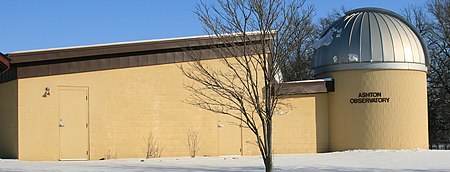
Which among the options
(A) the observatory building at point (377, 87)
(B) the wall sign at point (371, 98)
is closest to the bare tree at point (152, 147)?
(A) the observatory building at point (377, 87)

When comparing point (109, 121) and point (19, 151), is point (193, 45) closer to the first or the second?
point (109, 121)

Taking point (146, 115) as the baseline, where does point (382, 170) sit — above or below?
below

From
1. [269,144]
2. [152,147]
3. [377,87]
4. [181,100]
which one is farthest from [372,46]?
[269,144]

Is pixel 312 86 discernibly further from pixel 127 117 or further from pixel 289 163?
pixel 127 117

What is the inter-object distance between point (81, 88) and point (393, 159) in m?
10.5

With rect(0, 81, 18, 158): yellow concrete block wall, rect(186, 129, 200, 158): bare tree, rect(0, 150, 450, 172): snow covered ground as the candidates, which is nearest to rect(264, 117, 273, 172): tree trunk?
rect(0, 150, 450, 172): snow covered ground

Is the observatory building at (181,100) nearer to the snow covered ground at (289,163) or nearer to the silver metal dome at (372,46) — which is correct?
the silver metal dome at (372,46)

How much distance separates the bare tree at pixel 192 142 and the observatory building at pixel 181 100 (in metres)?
0.15

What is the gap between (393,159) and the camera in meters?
22.0

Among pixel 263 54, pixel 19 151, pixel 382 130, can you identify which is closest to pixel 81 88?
pixel 19 151

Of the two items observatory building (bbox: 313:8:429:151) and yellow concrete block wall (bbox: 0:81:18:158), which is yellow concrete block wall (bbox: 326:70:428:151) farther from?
yellow concrete block wall (bbox: 0:81:18:158)

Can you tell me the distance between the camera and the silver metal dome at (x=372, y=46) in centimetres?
2528

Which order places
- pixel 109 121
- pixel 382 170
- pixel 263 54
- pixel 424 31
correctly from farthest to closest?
pixel 424 31 < pixel 109 121 < pixel 382 170 < pixel 263 54

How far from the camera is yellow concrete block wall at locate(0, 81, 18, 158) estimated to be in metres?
20.2
